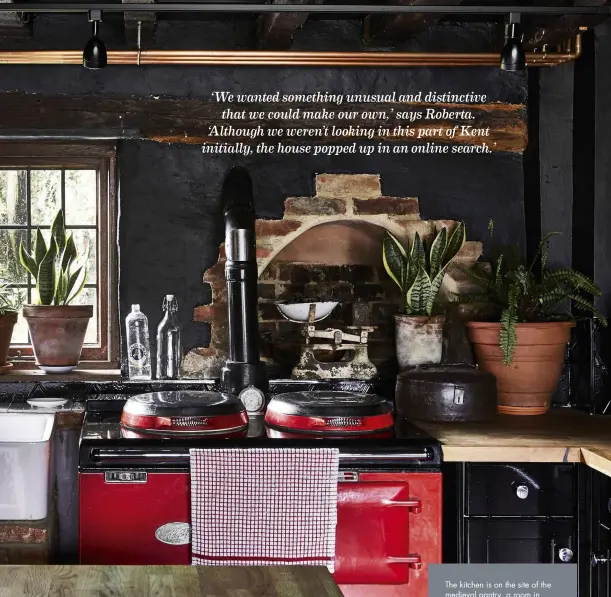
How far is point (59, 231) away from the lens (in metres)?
4.09

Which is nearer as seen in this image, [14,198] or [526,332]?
[526,332]

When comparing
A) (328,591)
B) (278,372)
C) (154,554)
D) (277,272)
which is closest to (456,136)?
(277,272)

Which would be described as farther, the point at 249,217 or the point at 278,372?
the point at 278,372

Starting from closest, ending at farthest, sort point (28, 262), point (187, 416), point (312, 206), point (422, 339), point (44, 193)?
point (187, 416) → point (422, 339) → point (28, 262) → point (312, 206) → point (44, 193)

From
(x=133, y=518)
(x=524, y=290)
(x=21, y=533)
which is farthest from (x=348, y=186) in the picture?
(x=21, y=533)

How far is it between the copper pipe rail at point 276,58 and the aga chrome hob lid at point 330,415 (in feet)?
5.01

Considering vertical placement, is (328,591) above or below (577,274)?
below

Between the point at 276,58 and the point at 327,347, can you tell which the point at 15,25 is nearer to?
the point at 276,58

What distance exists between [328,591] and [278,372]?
2411 mm

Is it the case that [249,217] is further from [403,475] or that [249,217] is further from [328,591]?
[328,591]

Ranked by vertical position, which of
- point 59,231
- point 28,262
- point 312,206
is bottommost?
point 28,262

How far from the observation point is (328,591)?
5.91 ft

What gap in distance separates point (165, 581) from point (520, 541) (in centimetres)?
178

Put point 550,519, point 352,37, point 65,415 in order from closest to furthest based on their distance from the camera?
point 550,519 < point 65,415 < point 352,37
